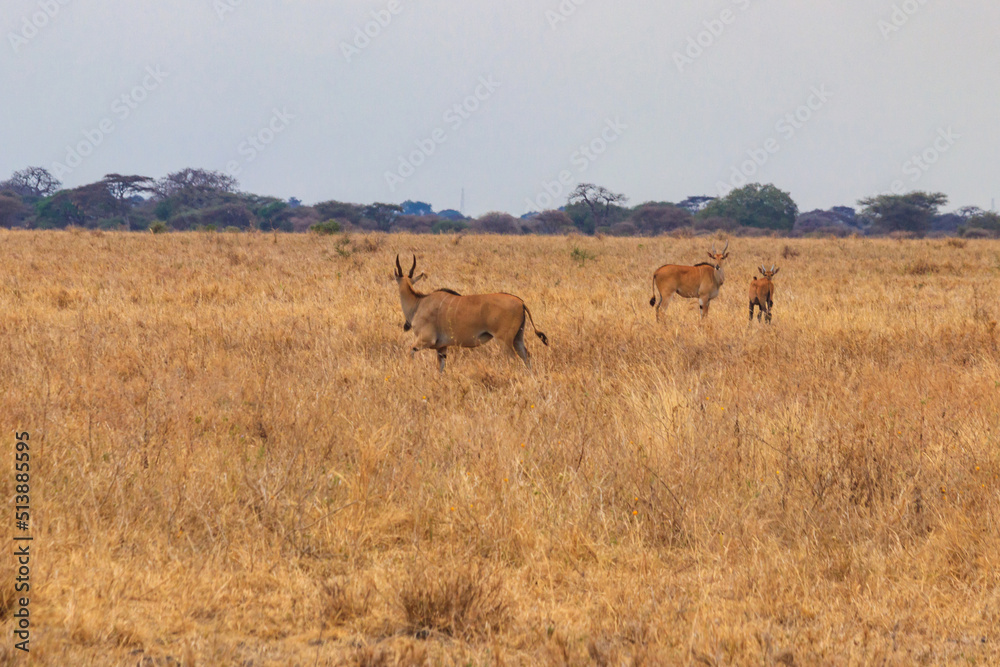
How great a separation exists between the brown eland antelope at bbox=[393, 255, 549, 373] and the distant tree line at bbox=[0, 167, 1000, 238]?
4770cm

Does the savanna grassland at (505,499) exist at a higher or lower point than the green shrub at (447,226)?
lower

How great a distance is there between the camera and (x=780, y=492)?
456 centimetres

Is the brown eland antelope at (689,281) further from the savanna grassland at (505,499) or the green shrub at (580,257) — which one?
the green shrub at (580,257)

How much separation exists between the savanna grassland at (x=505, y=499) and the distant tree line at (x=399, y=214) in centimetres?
4837

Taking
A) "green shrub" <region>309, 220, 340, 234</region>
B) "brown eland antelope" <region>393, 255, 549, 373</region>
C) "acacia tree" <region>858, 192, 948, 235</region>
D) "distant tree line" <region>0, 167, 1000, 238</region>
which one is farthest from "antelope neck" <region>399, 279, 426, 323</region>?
"acacia tree" <region>858, 192, 948, 235</region>

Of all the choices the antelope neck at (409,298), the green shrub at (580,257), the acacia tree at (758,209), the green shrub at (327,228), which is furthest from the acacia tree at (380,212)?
the antelope neck at (409,298)

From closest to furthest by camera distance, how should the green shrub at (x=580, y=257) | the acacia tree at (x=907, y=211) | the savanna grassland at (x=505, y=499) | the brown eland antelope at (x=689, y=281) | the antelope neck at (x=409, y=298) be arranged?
1. the savanna grassland at (x=505, y=499)
2. the antelope neck at (x=409, y=298)
3. the brown eland antelope at (x=689, y=281)
4. the green shrub at (x=580, y=257)
5. the acacia tree at (x=907, y=211)

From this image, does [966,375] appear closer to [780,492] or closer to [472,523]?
[780,492]

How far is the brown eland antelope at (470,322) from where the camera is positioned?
8156mm

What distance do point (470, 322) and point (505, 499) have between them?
3.99 metres

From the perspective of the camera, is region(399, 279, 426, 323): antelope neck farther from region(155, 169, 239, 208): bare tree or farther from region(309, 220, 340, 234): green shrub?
region(155, 169, 239, 208): bare tree

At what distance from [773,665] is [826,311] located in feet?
32.7

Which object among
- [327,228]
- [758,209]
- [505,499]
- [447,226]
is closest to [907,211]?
[758,209]

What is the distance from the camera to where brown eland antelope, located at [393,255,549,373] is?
8156 millimetres
